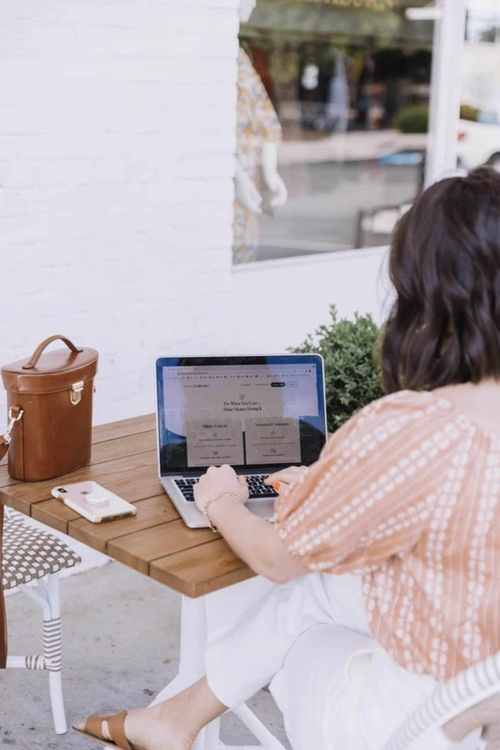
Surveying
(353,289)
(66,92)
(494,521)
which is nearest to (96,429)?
(494,521)

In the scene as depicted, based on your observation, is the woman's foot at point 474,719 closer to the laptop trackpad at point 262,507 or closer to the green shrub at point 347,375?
the laptop trackpad at point 262,507

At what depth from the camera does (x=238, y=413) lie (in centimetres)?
208

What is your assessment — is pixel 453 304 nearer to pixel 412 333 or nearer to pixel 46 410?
pixel 412 333

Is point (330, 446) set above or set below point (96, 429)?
above

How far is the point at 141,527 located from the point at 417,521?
0.55 m

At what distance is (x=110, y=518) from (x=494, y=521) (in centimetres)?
69

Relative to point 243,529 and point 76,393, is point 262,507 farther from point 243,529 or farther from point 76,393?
point 76,393

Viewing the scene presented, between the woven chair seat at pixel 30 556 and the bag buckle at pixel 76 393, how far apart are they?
514 mm

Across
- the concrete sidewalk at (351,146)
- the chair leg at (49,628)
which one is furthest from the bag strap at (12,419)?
the concrete sidewalk at (351,146)

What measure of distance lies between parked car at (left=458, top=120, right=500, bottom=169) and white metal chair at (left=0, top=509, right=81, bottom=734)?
3.81m

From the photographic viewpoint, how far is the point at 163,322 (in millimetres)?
3672

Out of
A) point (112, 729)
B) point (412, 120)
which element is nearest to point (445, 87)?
point (412, 120)

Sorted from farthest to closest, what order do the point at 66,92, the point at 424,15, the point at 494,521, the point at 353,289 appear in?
the point at 424,15 < the point at 353,289 < the point at 66,92 < the point at 494,521

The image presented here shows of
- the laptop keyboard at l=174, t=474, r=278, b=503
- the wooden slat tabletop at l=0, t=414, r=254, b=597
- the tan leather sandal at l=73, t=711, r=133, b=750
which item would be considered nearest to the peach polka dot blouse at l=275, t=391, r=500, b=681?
the wooden slat tabletop at l=0, t=414, r=254, b=597
